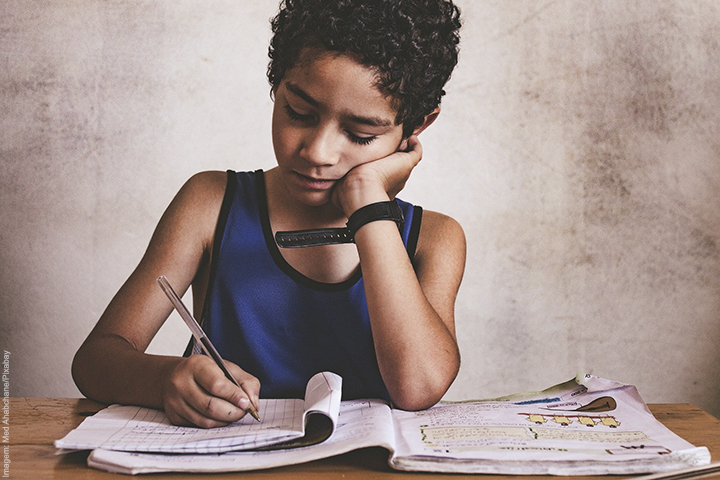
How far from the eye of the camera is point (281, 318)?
1.04 meters

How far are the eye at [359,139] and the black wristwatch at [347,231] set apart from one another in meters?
0.10

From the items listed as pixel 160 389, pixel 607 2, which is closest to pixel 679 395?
pixel 607 2

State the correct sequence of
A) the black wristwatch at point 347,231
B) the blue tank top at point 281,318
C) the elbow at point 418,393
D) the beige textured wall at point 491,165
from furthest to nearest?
1. the beige textured wall at point 491,165
2. the blue tank top at point 281,318
3. the black wristwatch at point 347,231
4. the elbow at point 418,393

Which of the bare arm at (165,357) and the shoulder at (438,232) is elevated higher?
the shoulder at (438,232)

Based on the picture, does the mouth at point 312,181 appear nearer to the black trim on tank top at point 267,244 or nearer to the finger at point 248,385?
the black trim on tank top at point 267,244

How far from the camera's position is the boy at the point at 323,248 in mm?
854

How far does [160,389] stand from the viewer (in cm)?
72

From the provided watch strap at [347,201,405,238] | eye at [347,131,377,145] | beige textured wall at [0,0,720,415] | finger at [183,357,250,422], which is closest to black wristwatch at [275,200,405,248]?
watch strap at [347,201,405,238]

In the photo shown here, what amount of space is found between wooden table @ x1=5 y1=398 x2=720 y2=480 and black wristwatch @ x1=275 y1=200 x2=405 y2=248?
355 mm

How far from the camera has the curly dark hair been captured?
889 mm

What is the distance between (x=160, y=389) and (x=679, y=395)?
1.77 metres

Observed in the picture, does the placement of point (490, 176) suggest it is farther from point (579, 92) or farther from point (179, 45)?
point (179, 45)

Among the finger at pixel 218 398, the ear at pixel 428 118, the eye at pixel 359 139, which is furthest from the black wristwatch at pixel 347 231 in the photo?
the finger at pixel 218 398

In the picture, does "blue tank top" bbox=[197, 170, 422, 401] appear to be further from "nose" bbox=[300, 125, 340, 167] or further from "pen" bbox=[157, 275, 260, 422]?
"pen" bbox=[157, 275, 260, 422]
